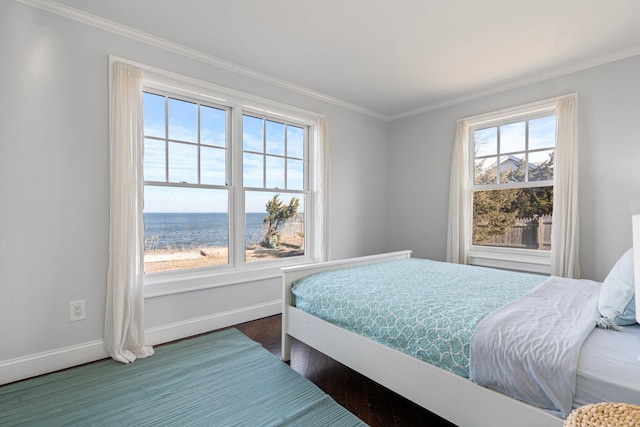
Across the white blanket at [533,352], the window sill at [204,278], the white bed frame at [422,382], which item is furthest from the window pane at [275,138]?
the white blanket at [533,352]

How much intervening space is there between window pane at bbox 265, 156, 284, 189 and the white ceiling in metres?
0.89

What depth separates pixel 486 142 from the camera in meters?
3.64

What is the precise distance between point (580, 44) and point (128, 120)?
373 cm

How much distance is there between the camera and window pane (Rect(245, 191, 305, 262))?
129 inches

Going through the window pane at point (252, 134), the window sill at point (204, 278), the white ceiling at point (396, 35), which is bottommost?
the window sill at point (204, 278)

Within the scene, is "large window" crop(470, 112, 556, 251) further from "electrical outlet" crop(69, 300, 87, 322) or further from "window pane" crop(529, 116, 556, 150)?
"electrical outlet" crop(69, 300, 87, 322)

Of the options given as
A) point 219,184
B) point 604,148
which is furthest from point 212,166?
point 604,148

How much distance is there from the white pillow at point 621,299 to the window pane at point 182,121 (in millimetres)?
3124

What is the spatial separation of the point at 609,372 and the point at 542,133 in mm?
2938

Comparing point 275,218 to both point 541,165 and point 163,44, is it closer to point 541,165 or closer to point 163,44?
point 163,44

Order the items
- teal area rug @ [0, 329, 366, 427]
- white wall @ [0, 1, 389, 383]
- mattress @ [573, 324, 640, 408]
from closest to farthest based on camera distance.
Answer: mattress @ [573, 324, 640, 408], teal area rug @ [0, 329, 366, 427], white wall @ [0, 1, 389, 383]

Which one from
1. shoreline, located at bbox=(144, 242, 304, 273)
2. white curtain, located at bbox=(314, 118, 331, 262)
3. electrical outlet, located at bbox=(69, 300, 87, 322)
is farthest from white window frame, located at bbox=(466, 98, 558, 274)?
electrical outlet, located at bbox=(69, 300, 87, 322)

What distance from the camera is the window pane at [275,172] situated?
11.2 feet

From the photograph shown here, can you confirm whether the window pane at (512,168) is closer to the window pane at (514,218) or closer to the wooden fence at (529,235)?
the window pane at (514,218)
